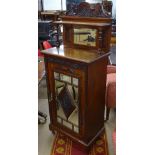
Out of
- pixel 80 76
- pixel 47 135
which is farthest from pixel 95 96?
pixel 47 135

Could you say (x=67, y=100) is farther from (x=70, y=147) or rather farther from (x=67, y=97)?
(x=70, y=147)

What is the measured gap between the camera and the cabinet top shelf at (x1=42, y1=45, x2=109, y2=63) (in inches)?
59.9

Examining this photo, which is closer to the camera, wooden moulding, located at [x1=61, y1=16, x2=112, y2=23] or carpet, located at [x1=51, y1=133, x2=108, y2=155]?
wooden moulding, located at [x1=61, y1=16, x2=112, y2=23]

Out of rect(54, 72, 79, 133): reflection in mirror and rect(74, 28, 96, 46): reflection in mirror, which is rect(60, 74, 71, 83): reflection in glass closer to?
rect(54, 72, 79, 133): reflection in mirror

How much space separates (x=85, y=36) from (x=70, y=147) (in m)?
1.10

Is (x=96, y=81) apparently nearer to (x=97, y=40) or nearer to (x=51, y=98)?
(x=97, y=40)

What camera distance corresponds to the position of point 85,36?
1.71 meters

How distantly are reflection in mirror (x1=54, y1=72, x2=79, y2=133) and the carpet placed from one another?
0.21m

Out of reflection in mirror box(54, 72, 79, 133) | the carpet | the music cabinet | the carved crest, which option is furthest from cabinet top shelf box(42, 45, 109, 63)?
the carpet

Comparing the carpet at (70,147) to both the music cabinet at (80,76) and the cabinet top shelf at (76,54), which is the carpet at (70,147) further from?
the cabinet top shelf at (76,54)

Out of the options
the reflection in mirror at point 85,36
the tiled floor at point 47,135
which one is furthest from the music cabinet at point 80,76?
the tiled floor at point 47,135
